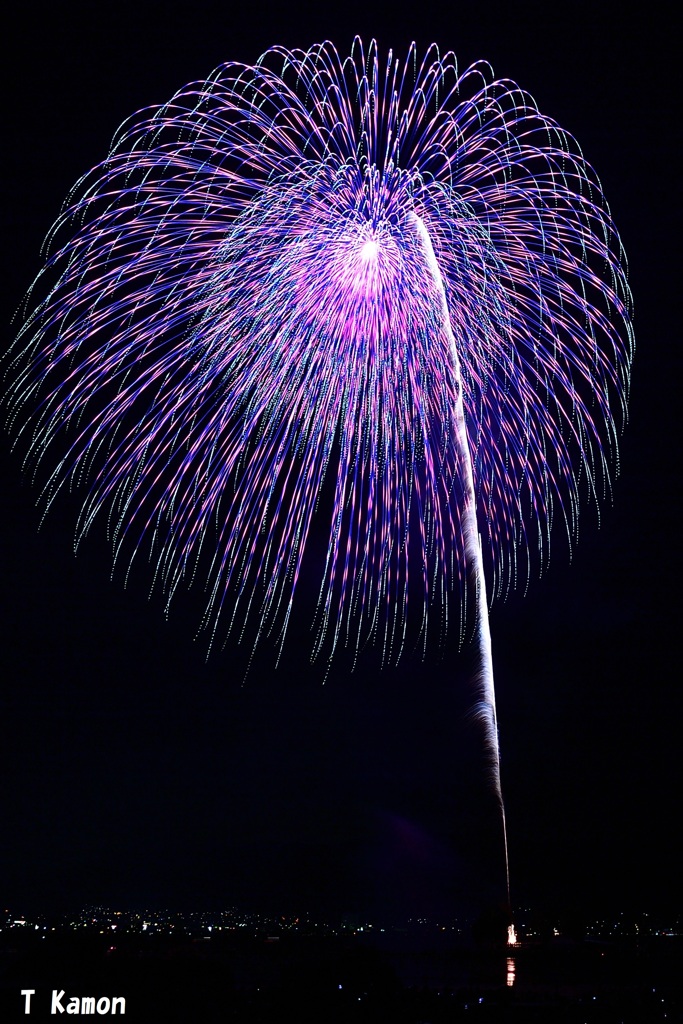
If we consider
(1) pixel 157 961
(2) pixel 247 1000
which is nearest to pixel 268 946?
(1) pixel 157 961

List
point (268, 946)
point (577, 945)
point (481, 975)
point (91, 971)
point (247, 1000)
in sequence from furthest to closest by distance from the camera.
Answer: point (268, 946)
point (577, 945)
point (481, 975)
point (91, 971)
point (247, 1000)

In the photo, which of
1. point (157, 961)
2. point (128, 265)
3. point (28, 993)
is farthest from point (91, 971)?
point (128, 265)

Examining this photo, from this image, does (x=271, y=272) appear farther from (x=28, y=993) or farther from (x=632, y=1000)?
(x=632, y=1000)

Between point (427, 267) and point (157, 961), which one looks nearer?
point (427, 267)

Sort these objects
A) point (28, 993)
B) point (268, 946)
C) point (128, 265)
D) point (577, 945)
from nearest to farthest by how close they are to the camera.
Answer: point (128, 265)
point (28, 993)
point (577, 945)
point (268, 946)

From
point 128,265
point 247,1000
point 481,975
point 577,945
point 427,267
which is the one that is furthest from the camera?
point 577,945

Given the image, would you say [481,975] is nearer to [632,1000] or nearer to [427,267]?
[632,1000]

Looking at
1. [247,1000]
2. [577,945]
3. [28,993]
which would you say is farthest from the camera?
[577,945]

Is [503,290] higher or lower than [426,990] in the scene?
higher

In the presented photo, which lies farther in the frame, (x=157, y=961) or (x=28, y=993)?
(x=157, y=961)
